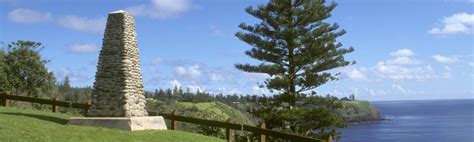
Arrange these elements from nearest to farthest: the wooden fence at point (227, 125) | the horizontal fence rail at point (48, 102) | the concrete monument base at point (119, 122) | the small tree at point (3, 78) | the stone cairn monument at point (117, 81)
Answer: the wooden fence at point (227, 125), the concrete monument base at point (119, 122), the stone cairn monument at point (117, 81), the horizontal fence rail at point (48, 102), the small tree at point (3, 78)

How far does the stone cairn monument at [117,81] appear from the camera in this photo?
17.3 m

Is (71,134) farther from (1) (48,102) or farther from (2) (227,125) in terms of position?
(1) (48,102)

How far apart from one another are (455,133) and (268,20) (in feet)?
291

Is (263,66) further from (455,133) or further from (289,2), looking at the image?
(455,133)

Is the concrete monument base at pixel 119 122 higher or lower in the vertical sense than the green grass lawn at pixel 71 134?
higher

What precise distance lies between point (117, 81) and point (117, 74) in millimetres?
228

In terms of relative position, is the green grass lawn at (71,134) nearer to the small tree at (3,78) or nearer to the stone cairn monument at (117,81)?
the stone cairn monument at (117,81)

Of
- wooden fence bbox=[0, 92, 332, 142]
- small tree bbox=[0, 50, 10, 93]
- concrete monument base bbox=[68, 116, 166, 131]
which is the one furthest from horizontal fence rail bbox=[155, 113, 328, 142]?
small tree bbox=[0, 50, 10, 93]

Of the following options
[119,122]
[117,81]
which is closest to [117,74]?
[117,81]

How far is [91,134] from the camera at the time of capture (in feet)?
46.9

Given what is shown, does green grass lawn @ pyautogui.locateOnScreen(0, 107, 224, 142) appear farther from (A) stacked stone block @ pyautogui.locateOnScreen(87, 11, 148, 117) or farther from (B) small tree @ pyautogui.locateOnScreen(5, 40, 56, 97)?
(B) small tree @ pyautogui.locateOnScreen(5, 40, 56, 97)

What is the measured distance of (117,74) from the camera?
57.1 feet

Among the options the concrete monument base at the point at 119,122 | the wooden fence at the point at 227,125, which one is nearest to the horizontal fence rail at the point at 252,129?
the wooden fence at the point at 227,125

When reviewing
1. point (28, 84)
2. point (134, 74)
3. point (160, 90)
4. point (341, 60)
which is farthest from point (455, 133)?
point (134, 74)
